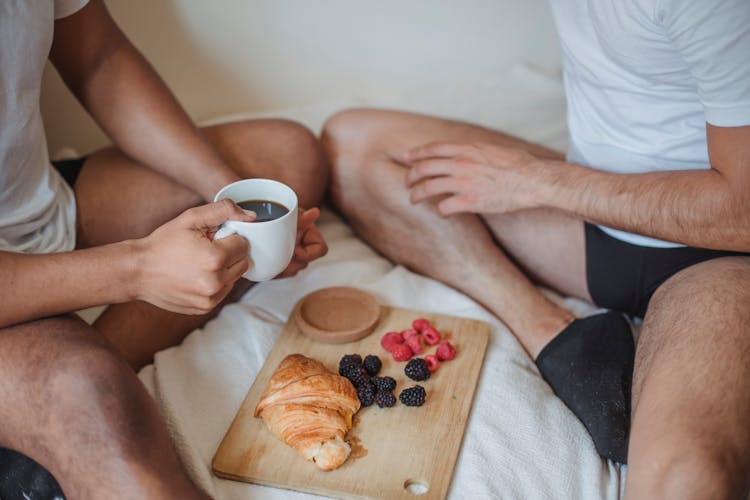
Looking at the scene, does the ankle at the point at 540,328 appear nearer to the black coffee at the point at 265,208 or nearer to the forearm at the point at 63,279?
the black coffee at the point at 265,208

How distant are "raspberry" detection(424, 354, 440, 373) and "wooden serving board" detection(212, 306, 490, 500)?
12 mm

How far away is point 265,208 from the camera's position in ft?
3.66

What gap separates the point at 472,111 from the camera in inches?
79.4

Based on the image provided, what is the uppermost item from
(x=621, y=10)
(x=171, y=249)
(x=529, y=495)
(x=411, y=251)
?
(x=621, y=10)

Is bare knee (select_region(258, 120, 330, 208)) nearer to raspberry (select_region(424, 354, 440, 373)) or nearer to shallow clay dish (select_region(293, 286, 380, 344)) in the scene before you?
shallow clay dish (select_region(293, 286, 380, 344))

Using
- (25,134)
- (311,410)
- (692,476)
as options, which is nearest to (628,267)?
(692,476)

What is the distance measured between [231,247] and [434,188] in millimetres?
531

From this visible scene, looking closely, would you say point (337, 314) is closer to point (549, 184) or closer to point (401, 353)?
point (401, 353)

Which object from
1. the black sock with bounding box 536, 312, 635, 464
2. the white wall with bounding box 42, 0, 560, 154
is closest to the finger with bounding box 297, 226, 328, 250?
the black sock with bounding box 536, 312, 635, 464

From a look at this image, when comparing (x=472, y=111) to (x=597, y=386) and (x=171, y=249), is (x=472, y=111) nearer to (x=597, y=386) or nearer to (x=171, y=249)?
(x=597, y=386)

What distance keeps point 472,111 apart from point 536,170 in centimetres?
70

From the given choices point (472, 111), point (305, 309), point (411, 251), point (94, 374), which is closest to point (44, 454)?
point (94, 374)

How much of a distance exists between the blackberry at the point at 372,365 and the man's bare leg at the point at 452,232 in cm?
30

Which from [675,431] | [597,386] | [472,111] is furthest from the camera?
[472,111]
